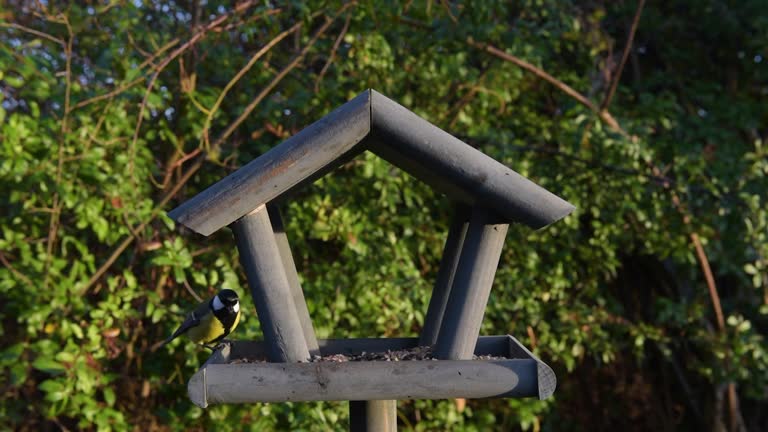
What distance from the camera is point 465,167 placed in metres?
2.14

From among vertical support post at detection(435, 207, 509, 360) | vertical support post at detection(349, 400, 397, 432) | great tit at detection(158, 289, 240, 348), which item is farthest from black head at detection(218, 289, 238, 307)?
vertical support post at detection(435, 207, 509, 360)

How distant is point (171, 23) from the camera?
4398mm

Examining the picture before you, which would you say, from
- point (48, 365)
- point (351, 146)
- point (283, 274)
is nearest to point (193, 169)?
point (48, 365)

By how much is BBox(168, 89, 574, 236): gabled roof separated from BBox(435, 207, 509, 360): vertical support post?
0.32ft

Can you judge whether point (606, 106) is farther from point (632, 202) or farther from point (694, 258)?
point (694, 258)

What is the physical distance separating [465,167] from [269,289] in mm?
620

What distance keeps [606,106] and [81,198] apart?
279cm

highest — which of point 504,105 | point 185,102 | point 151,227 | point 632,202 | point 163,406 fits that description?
point 504,105

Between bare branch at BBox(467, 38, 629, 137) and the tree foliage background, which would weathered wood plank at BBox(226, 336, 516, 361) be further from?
bare branch at BBox(467, 38, 629, 137)

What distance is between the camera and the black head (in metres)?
3.05

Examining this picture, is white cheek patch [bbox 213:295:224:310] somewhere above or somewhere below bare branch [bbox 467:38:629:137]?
below

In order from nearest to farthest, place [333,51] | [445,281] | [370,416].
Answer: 1. [370,416]
2. [445,281]
3. [333,51]

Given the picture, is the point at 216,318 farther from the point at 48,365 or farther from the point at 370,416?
the point at 48,365

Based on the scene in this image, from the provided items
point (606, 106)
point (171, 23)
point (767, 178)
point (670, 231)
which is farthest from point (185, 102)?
point (767, 178)
